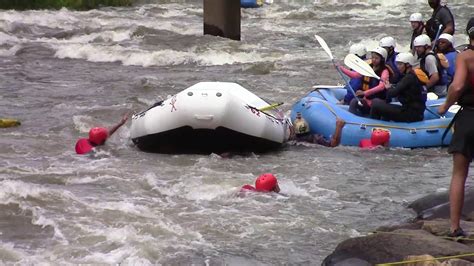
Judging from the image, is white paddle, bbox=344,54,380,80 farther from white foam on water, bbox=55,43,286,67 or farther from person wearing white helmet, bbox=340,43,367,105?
white foam on water, bbox=55,43,286,67

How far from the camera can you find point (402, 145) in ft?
30.8

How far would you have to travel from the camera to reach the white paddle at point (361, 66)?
30.9 ft

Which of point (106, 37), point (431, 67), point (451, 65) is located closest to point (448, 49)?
point (451, 65)

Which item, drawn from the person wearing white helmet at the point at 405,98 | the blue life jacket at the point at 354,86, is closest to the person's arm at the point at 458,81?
→ the person wearing white helmet at the point at 405,98

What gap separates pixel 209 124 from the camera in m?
8.69

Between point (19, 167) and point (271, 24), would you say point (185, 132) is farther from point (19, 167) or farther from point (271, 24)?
point (271, 24)

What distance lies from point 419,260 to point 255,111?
175 inches

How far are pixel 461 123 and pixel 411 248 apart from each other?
0.79 meters

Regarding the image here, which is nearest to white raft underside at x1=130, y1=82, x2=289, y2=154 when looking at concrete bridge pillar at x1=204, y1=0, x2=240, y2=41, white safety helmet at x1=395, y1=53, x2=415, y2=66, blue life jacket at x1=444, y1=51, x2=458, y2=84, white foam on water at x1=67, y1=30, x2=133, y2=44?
white safety helmet at x1=395, y1=53, x2=415, y2=66

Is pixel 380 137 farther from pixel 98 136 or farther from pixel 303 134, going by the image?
pixel 98 136

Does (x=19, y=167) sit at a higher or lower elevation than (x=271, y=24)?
higher

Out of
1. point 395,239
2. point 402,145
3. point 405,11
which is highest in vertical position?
point 395,239

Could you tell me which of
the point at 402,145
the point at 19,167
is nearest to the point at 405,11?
the point at 402,145

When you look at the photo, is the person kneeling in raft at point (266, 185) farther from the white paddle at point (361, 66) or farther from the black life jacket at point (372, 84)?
the black life jacket at point (372, 84)
